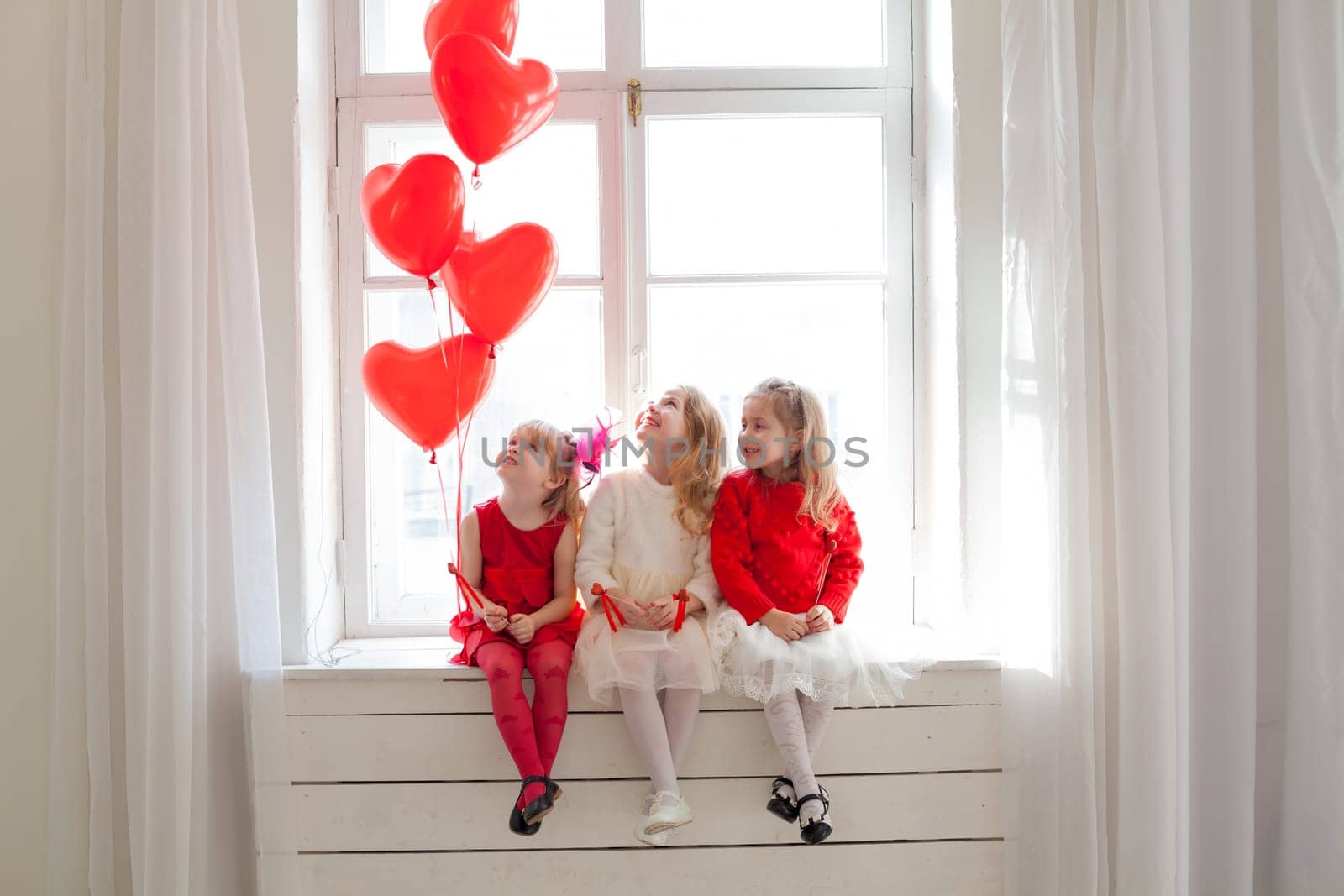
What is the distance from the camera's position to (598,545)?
1.90m

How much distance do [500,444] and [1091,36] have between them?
4.81 feet

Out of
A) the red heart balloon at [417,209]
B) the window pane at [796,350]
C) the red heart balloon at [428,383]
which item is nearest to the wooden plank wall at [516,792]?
the red heart balloon at [428,383]

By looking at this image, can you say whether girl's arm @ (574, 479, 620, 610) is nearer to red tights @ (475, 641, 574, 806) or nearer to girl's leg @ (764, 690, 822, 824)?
red tights @ (475, 641, 574, 806)

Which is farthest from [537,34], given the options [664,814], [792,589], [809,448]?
[664,814]

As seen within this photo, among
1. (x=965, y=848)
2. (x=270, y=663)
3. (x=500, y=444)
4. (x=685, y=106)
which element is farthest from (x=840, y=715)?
(x=685, y=106)

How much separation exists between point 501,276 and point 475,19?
18.8 inches

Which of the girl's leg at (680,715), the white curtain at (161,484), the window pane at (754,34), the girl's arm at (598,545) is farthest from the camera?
the window pane at (754,34)

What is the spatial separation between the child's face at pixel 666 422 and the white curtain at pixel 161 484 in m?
0.73

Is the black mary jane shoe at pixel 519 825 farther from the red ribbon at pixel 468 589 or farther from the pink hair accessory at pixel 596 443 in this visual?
the pink hair accessory at pixel 596 443

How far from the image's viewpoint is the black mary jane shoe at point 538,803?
1674 millimetres

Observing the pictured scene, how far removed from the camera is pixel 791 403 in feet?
6.31

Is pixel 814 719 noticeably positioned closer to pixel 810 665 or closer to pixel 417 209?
pixel 810 665

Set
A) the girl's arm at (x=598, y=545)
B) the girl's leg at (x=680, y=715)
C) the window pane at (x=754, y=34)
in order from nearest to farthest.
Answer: the girl's leg at (x=680, y=715) < the girl's arm at (x=598, y=545) < the window pane at (x=754, y=34)

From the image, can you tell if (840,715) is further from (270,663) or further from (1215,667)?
(270,663)
